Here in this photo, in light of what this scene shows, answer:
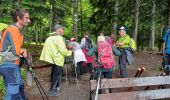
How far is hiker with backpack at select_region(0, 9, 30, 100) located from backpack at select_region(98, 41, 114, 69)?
282 centimetres

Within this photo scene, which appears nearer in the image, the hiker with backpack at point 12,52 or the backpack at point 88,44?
the hiker with backpack at point 12,52

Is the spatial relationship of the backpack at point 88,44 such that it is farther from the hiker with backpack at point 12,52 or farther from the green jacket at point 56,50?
the hiker with backpack at point 12,52

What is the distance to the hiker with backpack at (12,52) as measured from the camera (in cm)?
622

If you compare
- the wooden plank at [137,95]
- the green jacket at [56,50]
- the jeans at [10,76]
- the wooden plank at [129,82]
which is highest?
the green jacket at [56,50]

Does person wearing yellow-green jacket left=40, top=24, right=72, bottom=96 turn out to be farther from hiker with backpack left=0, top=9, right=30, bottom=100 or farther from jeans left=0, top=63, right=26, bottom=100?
jeans left=0, top=63, right=26, bottom=100

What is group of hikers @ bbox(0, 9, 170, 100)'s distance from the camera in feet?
20.7

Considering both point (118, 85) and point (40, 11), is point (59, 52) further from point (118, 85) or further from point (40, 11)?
point (40, 11)

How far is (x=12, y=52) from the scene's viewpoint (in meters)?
6.27

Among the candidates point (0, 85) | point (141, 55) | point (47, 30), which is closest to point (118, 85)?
point (0, 85)

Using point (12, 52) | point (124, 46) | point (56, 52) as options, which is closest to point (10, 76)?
point (12, 52)

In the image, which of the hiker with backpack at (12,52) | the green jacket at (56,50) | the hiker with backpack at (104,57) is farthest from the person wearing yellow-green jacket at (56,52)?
the hiker with backpack at (12,52)

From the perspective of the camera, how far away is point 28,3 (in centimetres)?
1588

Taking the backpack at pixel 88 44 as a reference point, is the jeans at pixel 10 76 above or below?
below

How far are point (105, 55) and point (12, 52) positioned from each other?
10.5 ft
